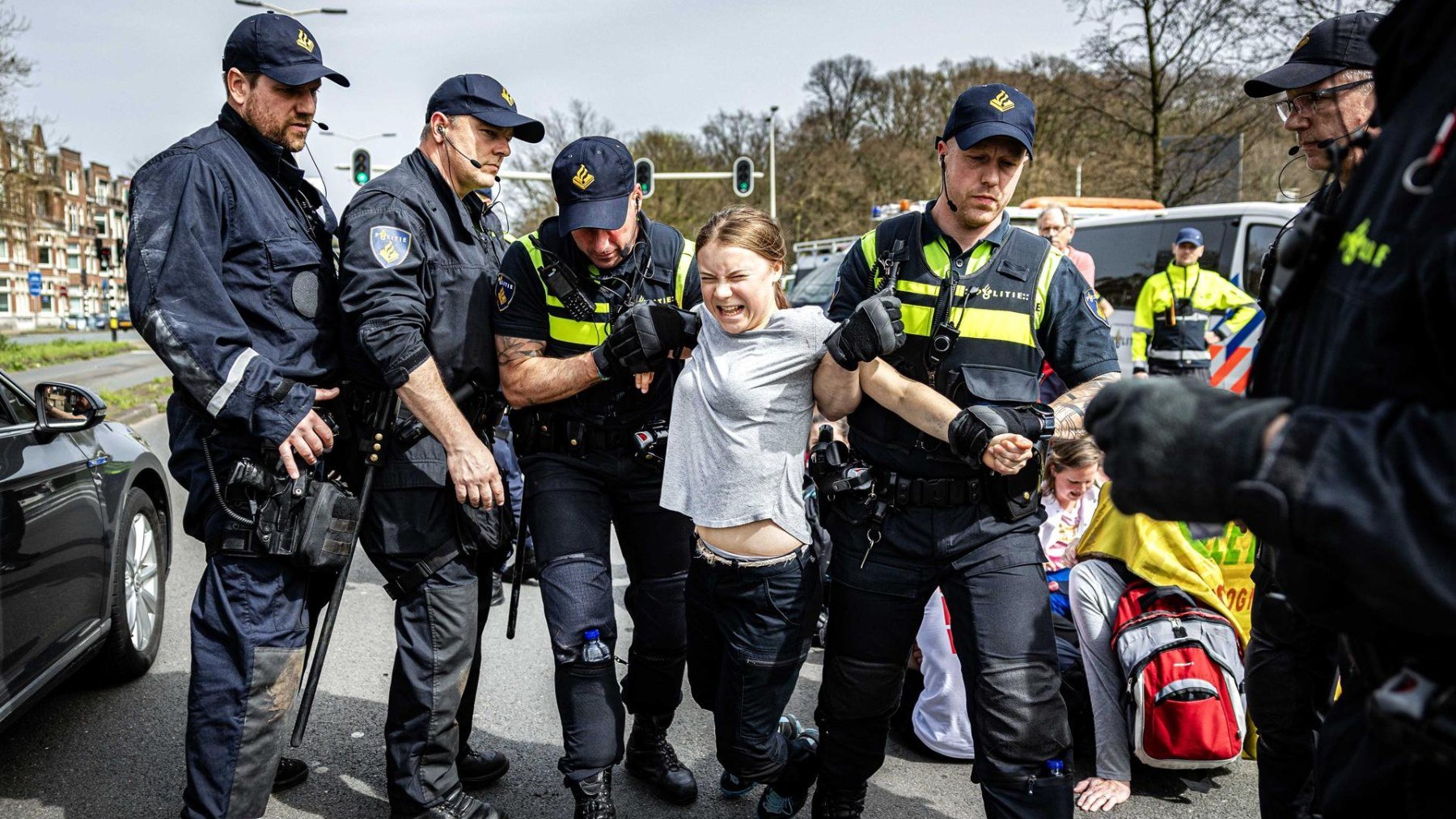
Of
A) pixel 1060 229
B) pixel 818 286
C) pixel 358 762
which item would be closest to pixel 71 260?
pixel 818 286

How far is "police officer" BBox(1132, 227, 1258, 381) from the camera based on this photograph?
935cm

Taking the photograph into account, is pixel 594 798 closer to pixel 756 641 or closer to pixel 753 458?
pixel 756 641

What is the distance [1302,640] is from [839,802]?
4.41 feet

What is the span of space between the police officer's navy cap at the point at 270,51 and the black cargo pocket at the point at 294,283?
49 centimetres

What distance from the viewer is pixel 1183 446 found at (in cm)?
135

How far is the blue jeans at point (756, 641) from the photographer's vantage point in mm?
2977

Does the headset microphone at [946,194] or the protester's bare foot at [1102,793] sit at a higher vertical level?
the headset microphone at [946,194]

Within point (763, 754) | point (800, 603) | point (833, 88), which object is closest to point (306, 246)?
point (800, 603)

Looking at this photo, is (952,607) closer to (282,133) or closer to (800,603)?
(800,603)

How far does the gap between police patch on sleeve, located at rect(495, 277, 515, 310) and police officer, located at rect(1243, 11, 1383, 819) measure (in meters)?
2.19

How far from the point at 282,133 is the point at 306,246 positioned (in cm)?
36

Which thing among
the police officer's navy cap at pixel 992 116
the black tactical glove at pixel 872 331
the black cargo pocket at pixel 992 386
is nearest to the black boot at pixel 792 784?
the black cargo pocket at pixel 992 386

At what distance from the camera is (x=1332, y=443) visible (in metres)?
1.25

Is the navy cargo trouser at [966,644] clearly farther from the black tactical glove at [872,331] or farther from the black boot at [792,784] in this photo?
the black tactical glove at [872,331]
